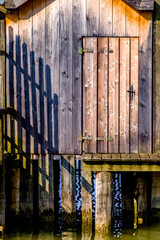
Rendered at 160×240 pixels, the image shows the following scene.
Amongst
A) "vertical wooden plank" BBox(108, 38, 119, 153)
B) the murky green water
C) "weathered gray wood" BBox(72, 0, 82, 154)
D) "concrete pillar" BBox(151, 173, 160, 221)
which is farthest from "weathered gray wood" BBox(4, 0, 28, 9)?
the murky green water

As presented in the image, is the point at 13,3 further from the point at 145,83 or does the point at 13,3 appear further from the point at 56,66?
the point at 145,83

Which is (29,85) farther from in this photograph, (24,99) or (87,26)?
(87,26)

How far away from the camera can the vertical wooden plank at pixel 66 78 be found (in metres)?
9.69

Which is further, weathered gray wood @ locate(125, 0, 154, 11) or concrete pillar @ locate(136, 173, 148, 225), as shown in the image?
concrete pillar @ locate(136, 173, 148, 225)

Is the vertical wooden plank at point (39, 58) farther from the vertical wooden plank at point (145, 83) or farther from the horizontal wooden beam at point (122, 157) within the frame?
the vertical wooden plank at point (145, 83)

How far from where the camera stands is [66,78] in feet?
32.0

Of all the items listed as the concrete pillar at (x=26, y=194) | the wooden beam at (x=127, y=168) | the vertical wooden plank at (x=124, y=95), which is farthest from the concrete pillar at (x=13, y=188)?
the vertical wooden plank at (x=124, y=95)

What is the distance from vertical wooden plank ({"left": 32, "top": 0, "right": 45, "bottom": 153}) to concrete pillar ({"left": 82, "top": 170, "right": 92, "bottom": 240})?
1.06 meters

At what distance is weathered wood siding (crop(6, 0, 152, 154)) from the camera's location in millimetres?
9641

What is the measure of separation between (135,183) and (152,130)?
Answer: 108 centimetres

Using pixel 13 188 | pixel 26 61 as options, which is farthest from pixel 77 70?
pixel 13 188

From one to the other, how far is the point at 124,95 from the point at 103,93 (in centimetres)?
39

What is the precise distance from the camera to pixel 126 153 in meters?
9.73

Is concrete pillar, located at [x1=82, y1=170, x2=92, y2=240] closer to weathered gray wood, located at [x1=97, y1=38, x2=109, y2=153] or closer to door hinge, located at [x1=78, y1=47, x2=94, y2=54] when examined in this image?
Answer: weathered gray wood, located at [x1=97, y1=38, x2=109, y2=153]
